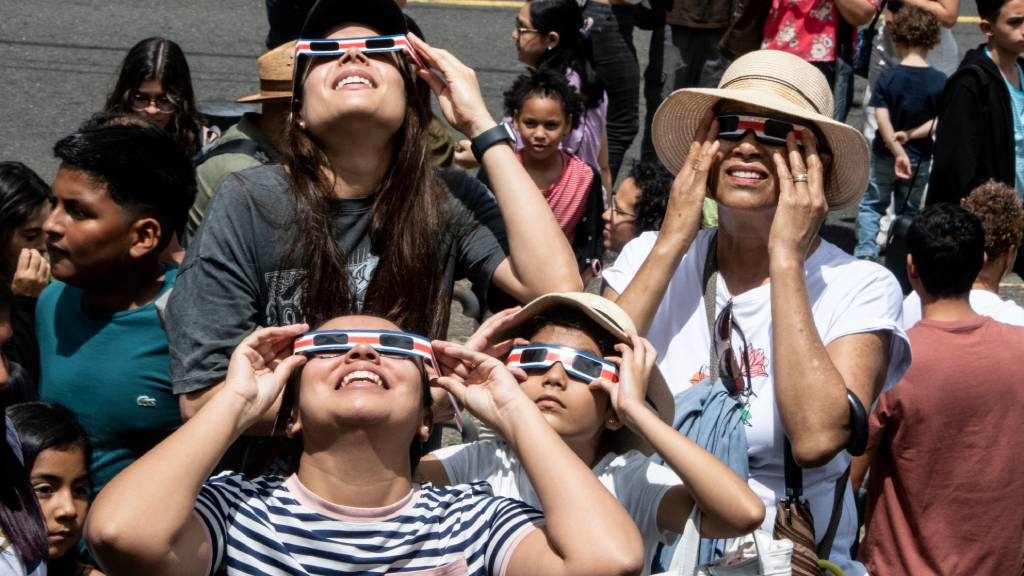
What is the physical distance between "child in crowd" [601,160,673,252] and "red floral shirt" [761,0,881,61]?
4.50ft

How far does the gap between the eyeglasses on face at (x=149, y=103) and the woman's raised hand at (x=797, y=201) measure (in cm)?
294

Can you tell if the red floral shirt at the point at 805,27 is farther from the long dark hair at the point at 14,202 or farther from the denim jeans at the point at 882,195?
the long dark hair at the point at 14,202

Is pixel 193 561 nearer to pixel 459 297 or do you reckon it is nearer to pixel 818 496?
pixel 818 496

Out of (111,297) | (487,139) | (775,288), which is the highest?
(487,139)

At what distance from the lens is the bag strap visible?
3578 mm

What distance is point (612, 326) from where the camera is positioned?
3.27 metres

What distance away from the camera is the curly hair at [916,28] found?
333 inches

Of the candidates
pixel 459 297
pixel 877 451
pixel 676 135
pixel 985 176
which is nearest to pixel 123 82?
pixel 459 297

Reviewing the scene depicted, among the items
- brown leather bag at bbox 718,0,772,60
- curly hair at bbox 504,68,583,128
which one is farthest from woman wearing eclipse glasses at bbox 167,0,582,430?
brown leather bag at bbox 718,0,772,60

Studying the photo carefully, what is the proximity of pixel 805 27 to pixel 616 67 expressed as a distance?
1.28 metres

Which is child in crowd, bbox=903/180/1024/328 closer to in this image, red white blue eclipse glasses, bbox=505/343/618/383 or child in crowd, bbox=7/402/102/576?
red white blue eclipse glasses, bbox=505/343/618/383

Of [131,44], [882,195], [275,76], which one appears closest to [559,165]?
[275,76]

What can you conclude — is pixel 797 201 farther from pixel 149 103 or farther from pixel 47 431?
pixel 149 103

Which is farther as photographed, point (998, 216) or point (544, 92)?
point (544, 92)
